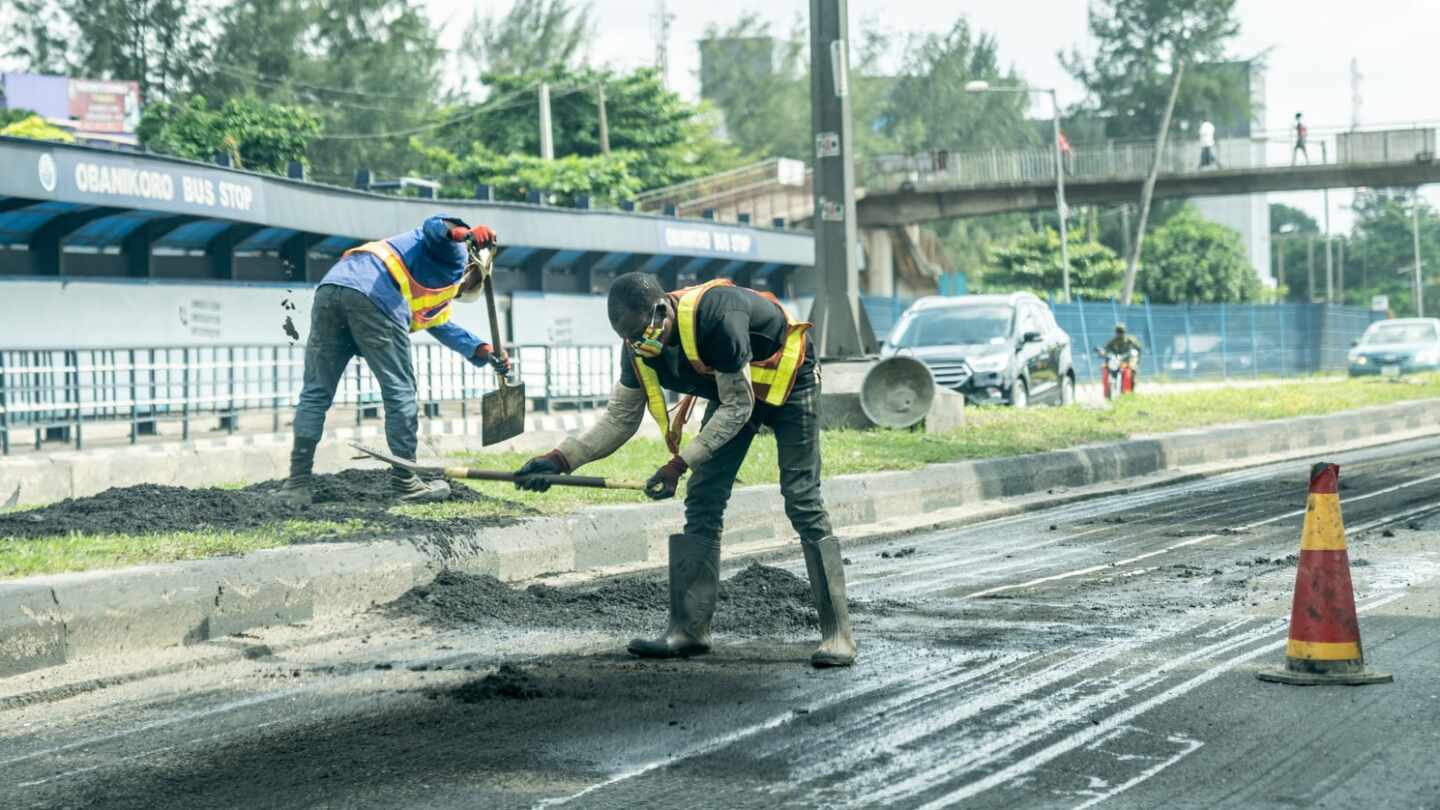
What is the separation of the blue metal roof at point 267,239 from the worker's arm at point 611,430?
1854cm

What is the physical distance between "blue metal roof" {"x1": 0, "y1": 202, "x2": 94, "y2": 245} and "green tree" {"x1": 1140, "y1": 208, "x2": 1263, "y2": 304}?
6256 cm

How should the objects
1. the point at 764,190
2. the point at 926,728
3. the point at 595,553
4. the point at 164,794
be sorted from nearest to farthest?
the point at 164,794 < the point at 926,728 < the point at 595,553 < the point at 764,190

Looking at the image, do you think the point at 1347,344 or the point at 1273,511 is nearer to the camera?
the point at 1273,511

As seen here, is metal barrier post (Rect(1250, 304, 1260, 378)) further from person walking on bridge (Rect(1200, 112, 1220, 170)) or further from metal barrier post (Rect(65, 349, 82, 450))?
metal barrier post (Rect(65, 349, 82, 450))

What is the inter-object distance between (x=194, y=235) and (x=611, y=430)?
18.0m

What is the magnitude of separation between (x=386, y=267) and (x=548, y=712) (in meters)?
5.14

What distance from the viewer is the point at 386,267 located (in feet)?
35.1

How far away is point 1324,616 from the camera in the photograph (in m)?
6.45

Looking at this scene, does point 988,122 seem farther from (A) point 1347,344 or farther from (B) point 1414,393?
(B) point 1414,393

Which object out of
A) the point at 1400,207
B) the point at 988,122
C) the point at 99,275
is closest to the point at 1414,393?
the point at 99,275

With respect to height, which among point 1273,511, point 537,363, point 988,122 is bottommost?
point 1273,511

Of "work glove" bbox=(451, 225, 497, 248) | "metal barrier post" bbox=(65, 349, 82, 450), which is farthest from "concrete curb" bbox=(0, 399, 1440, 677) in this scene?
"metal barrier post" bbox=(65, 349, 82, 450)

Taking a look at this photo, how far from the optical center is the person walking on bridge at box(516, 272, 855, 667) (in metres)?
6.75

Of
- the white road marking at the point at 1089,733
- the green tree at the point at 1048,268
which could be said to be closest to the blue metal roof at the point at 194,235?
the white road marking at the point at 1089,733
